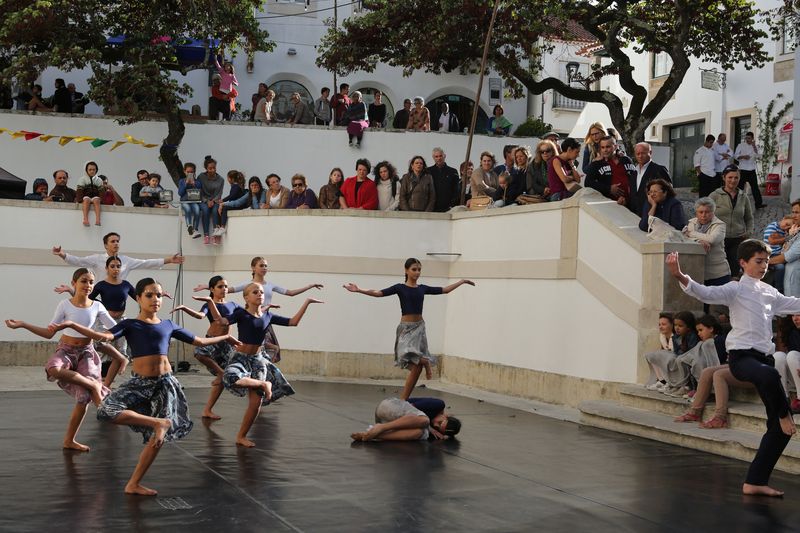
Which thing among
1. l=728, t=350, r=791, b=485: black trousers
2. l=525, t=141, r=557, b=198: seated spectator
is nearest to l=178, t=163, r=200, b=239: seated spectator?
l=525, t=141, r=557, b=198: seated spectator

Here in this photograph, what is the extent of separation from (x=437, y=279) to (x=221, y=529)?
472 inches

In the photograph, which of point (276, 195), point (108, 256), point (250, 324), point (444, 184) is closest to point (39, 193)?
point (276, 195)

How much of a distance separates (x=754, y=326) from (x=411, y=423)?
3.84m

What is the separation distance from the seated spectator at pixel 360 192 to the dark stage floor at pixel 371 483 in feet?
22.4

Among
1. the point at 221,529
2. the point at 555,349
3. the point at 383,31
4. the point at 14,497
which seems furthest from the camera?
the point at 383,31

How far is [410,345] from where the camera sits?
47.7 feet

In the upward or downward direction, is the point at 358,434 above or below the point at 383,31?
below

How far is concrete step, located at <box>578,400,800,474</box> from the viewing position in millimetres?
10742

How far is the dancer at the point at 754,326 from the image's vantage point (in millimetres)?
9156

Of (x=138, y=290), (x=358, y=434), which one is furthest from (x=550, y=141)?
(x=138, y=290)

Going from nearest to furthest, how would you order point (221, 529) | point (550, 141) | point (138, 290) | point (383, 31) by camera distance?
point (221, 529) < point (138, 290) < point (550, 141) < point (383, 31)

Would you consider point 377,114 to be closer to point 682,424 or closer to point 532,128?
point 532,128

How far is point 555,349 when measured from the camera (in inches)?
623

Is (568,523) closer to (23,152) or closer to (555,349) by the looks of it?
(555,349)
